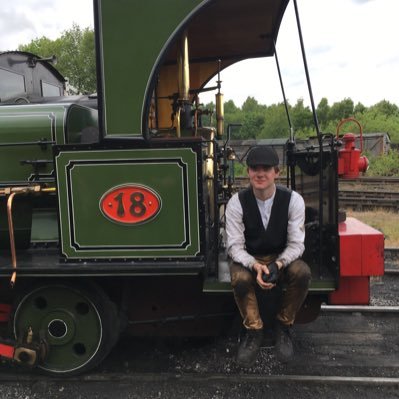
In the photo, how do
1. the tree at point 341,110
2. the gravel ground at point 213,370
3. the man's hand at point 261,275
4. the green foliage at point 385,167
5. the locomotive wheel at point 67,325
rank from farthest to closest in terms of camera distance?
the tree at point 341,110, the green foliage at point 385,167, the locomotive wheel at point 67,325, the gravel ground at point 213,370, the man's hand at point 261,275

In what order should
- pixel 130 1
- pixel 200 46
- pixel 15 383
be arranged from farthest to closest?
pixel 200 46 < pixel 15 383 < pixel 130 1

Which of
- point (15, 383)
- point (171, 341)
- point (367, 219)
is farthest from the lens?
point (367, 219)

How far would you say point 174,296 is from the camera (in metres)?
3.22

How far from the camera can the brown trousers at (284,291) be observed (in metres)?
2.71

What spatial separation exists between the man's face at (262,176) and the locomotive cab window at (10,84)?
2.68 meters

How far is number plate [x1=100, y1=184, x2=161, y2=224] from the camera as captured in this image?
273 cm

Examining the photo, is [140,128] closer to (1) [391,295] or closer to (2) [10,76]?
(2) [10,76]

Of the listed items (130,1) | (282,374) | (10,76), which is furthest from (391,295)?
(10,76)

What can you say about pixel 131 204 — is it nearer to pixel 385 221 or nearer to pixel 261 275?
pixel 261 275

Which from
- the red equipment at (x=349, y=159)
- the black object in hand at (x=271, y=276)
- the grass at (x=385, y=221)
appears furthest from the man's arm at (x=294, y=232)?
the grass at (x=385, y=221)

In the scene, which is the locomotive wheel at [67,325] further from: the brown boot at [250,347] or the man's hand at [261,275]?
the man's hand at [261,275]

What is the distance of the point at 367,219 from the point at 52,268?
8266 mm

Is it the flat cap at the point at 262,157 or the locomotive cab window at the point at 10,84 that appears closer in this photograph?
the flat cap at the point at 262,157

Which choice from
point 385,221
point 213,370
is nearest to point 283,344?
point 213,370
